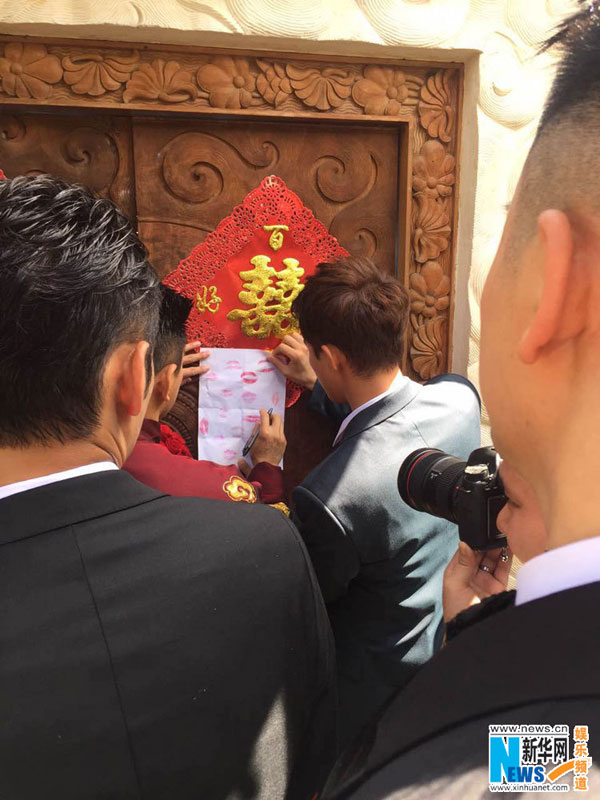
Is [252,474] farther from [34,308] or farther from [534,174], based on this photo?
[534,174]

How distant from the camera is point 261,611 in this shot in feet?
2.30

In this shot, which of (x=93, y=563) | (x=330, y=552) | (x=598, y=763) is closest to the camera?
(x=598, y=763)

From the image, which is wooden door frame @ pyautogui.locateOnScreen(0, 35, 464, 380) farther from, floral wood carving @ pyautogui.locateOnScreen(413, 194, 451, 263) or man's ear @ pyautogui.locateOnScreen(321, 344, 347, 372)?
man's ear @ pyautogui.locateOnScreen(321, 344, 347, 372)

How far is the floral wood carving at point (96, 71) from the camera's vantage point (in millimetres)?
1361

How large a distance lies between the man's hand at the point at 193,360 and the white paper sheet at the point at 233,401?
34 mm

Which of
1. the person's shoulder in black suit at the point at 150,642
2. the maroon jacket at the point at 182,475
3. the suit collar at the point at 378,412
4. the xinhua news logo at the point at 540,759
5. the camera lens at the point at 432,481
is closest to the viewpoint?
the xinhua news logo at the point at 540,759

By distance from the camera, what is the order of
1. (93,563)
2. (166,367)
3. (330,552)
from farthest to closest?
1. (166,367)
2. (330,552)
3. (93,563)

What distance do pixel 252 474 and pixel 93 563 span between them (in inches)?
36.0

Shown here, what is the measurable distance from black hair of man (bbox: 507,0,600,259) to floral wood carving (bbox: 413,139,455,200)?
3.82 feet

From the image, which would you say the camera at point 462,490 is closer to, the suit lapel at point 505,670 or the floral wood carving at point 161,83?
the suit lapel at point 505,670

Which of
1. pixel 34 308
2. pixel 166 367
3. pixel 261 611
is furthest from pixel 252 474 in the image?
pixel 34 308

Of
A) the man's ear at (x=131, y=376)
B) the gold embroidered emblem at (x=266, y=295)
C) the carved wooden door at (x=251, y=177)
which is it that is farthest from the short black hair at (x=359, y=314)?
the man's ear at (x=131, y=376)

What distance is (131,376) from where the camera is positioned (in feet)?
2.35

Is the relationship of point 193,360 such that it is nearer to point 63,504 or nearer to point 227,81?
point 227,81
